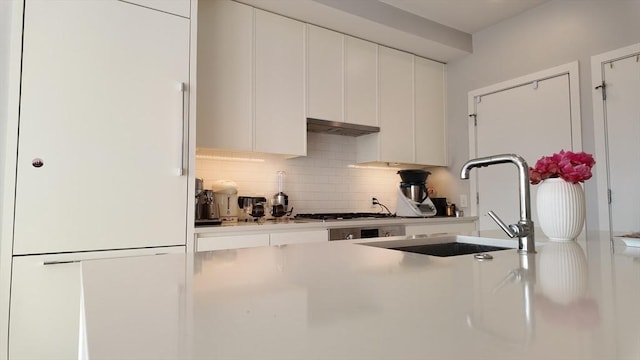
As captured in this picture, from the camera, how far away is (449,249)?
1.48 metres

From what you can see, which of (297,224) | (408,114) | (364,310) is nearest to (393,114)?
(408,114)

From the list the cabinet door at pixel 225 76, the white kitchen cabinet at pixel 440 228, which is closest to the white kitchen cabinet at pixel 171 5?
the cabinet door at pixel 225 76

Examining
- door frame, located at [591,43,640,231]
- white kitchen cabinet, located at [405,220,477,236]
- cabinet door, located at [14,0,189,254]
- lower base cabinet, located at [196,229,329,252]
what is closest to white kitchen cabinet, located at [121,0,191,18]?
cabinet door, located at [14,0,189,254]

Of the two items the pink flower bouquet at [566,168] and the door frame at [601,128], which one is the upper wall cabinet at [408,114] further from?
the pink flower bouquet at [566,168]

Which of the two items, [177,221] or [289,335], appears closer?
[289,335]

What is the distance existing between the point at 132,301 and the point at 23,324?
156cm

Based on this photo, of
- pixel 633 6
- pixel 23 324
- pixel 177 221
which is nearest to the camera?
pixel 23 324

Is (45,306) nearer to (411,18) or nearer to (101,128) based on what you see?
(101,128)

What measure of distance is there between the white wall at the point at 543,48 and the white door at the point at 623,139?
0.33 ft

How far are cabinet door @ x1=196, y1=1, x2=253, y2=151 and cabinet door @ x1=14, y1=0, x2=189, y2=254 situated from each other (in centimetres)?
30

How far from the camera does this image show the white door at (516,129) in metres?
2.80

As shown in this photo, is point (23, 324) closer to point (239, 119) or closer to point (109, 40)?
point (109, 40)

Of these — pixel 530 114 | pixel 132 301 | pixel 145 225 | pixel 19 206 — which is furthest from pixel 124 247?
pixel 530 114

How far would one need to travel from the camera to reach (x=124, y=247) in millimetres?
1852
